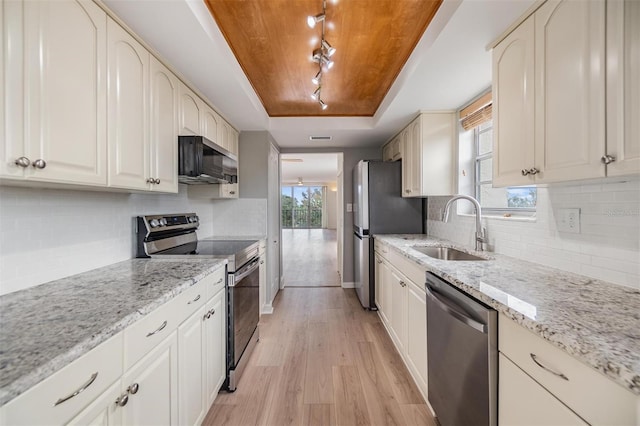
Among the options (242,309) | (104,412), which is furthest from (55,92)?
(242,309)

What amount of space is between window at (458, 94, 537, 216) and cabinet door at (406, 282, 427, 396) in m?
0.93

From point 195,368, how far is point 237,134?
2588 millimetres

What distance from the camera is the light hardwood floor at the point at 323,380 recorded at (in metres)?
1.59

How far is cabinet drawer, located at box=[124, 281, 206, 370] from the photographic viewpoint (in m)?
A: 0.89

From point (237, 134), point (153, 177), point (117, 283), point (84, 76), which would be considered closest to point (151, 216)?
point (153, 177)

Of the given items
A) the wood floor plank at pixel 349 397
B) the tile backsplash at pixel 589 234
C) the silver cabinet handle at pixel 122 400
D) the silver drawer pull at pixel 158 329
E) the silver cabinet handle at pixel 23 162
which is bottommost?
the wood floor plank at pixel 349 397

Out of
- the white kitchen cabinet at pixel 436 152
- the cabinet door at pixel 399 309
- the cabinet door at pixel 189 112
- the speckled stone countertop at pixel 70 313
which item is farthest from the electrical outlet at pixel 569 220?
the cabinet door at pixel 189 112

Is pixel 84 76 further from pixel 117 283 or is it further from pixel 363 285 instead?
pixel 363 285

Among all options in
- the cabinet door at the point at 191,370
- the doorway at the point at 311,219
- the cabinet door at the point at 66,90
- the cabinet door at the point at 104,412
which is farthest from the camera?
the doorway at the point at 311,219

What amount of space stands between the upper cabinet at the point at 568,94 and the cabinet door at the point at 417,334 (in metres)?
0.90

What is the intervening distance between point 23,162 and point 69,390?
0.76 metres

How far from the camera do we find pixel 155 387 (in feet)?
3.37

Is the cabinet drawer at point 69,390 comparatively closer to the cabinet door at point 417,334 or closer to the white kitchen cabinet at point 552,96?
the cabinet door at point 417,334

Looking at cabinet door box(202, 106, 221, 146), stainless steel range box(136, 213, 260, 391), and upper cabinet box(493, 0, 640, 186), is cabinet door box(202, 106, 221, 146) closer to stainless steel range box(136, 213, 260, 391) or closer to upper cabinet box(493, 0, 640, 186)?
stainless steel range box(136, 213, 260, 391)
